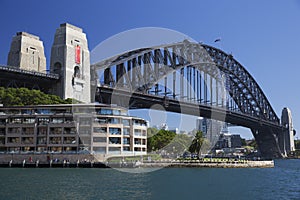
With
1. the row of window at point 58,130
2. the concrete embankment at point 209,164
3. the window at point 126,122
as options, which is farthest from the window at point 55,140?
the concrete embankment at point 209,164

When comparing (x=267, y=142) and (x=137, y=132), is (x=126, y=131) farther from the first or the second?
(x=267, y=142)

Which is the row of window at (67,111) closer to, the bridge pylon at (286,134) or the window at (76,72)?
the window at (76,72)

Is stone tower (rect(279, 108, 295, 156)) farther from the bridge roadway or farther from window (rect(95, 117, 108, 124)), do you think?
window (rect(95, 117, 108, 124))

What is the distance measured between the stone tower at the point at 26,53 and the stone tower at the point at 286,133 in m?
84.5

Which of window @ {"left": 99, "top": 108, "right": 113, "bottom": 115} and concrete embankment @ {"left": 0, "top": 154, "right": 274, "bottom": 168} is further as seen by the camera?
window @ {"left": 99, "top": 108, "right": 113, "bottom": 115}

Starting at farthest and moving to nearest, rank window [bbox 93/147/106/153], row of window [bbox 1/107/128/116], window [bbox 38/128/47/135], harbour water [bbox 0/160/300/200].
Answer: row of window [bbox 1/107/128/116], window [bbox 38/128/47/135], window [bbox 93/147/106/153], harbour water [bbox 0/160/300/200]

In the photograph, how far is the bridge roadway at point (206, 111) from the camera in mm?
80731

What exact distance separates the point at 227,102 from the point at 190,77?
13386mm

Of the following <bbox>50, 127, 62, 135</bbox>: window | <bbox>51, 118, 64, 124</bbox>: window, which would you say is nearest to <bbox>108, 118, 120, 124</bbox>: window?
<bbox>51, 118, 64, 124</bbox>: window

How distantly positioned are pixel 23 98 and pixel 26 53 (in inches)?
468

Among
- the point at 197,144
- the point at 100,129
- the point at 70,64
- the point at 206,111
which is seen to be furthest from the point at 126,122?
the point at 206,111

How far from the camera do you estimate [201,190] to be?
111 feet

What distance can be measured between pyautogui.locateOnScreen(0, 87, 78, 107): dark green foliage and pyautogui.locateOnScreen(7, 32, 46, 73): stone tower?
7.62 m

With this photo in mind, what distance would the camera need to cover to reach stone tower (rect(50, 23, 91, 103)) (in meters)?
72.6
